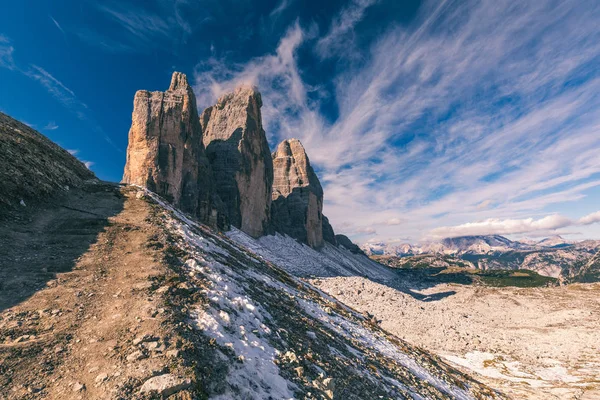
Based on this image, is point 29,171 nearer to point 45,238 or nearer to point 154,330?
point 45,238

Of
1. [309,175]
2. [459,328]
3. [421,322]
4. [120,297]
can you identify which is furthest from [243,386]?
[309,175]

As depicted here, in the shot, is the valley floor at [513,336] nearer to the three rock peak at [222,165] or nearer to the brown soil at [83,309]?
the brown soil at [83,309]

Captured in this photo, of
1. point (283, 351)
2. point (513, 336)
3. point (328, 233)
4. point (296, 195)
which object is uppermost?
point (296, 195)

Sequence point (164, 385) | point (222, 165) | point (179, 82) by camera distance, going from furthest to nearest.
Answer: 1. point (222, 165)
2. point (179, 82)
3. point (164, 385)

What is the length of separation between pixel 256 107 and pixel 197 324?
88303mm

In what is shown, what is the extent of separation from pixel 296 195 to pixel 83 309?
104 metres

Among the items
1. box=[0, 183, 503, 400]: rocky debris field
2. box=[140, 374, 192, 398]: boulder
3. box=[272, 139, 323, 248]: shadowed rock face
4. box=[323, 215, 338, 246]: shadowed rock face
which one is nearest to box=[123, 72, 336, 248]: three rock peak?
box=[272, 139, 323, 248]: shadowed rock face

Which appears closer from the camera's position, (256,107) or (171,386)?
(171,386)

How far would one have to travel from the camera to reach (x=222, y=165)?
74250 mm

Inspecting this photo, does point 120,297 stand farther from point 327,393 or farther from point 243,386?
point 327,393

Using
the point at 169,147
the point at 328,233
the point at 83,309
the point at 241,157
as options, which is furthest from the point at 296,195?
the point at 83,309

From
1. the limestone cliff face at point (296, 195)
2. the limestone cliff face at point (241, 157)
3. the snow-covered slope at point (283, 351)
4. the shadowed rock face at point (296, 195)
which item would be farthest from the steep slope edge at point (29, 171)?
the shadowed rock face at point (296, 195)

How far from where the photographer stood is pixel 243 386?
244 inches

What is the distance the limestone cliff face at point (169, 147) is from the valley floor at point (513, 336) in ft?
105
